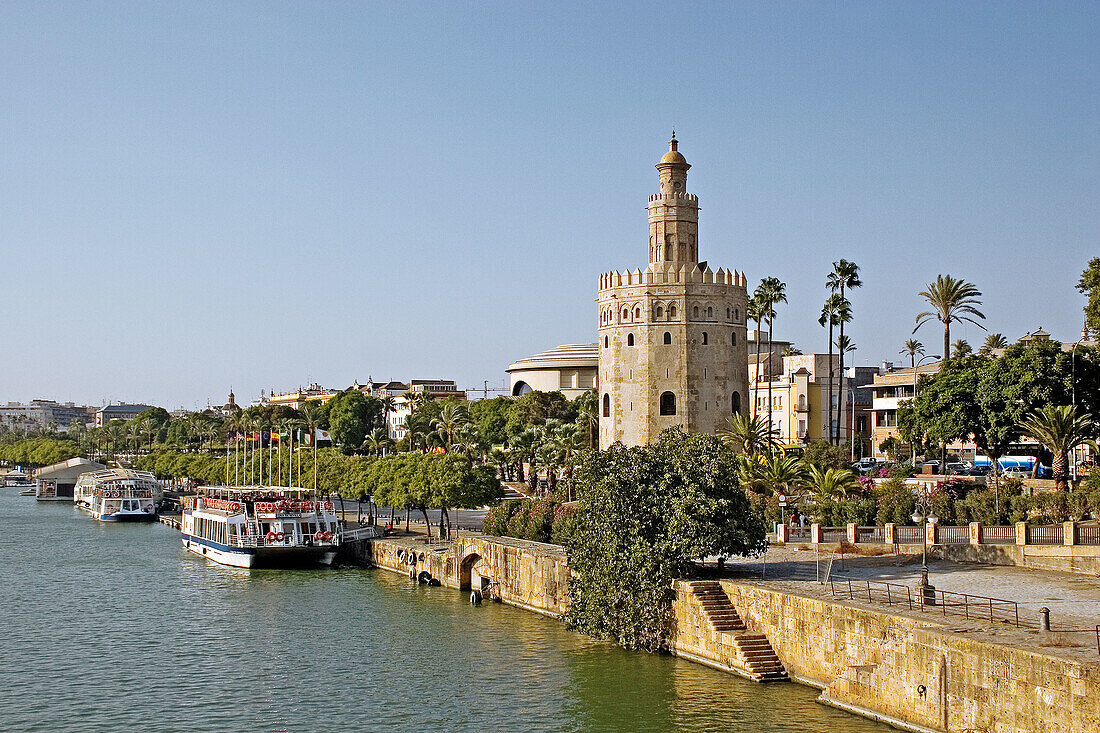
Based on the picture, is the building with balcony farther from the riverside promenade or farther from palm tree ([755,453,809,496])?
the riverside promenade

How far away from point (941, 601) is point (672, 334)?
121ft

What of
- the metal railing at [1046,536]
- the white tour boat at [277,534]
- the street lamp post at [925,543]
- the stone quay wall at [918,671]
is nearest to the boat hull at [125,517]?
the white tour boat at [277,534]

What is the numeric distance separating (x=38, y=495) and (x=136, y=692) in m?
106

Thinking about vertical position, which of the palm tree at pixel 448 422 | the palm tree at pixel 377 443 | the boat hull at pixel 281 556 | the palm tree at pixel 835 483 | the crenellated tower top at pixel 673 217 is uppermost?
the crenellated tower top at pixel 673 217

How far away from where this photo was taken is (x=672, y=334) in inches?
2547

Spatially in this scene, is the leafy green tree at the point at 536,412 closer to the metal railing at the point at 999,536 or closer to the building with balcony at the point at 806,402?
the building with balcony at the point at 806,402

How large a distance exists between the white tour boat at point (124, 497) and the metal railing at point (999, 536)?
70467 millimetres

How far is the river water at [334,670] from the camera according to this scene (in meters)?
27.4

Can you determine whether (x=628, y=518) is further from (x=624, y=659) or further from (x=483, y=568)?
(x=483, y=568)

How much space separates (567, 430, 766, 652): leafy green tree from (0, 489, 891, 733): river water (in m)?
1.07

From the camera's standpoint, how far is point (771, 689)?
92.6 ft

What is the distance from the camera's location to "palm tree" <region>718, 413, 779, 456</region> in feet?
188

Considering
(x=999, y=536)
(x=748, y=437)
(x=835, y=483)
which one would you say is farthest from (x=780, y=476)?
(x=999, y=536)

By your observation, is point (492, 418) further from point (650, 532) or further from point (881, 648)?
point (881, 648)
